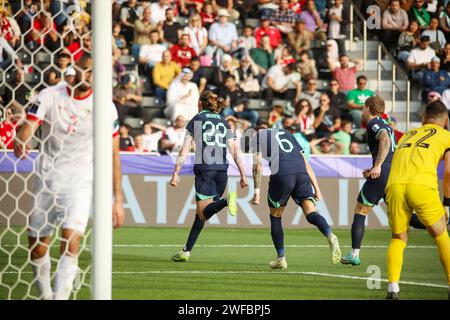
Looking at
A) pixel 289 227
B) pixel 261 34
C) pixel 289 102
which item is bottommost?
pixel 289 227

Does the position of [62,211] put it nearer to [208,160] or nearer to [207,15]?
[208,160]

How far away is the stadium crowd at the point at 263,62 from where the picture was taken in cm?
1973

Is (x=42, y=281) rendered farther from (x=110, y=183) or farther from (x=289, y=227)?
(x=289, y=227)

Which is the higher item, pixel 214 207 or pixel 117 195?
pixel 117 195

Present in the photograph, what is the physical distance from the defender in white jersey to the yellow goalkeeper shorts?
2.65 m

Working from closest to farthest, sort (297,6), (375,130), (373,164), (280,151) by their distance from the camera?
(375,130), (373,164), (280,151), (297,6)

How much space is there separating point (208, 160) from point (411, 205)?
419 centimetres

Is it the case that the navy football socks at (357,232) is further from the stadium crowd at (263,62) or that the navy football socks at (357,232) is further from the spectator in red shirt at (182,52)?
the spectator in red shirt at (182,52)

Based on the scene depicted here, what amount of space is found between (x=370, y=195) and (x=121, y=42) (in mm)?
10009

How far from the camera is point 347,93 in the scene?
→ 68.8 ft

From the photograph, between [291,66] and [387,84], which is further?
[387,84]

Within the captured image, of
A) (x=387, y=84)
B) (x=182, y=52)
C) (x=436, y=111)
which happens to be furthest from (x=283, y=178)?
(x=387, y=84)

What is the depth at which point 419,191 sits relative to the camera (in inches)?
341
